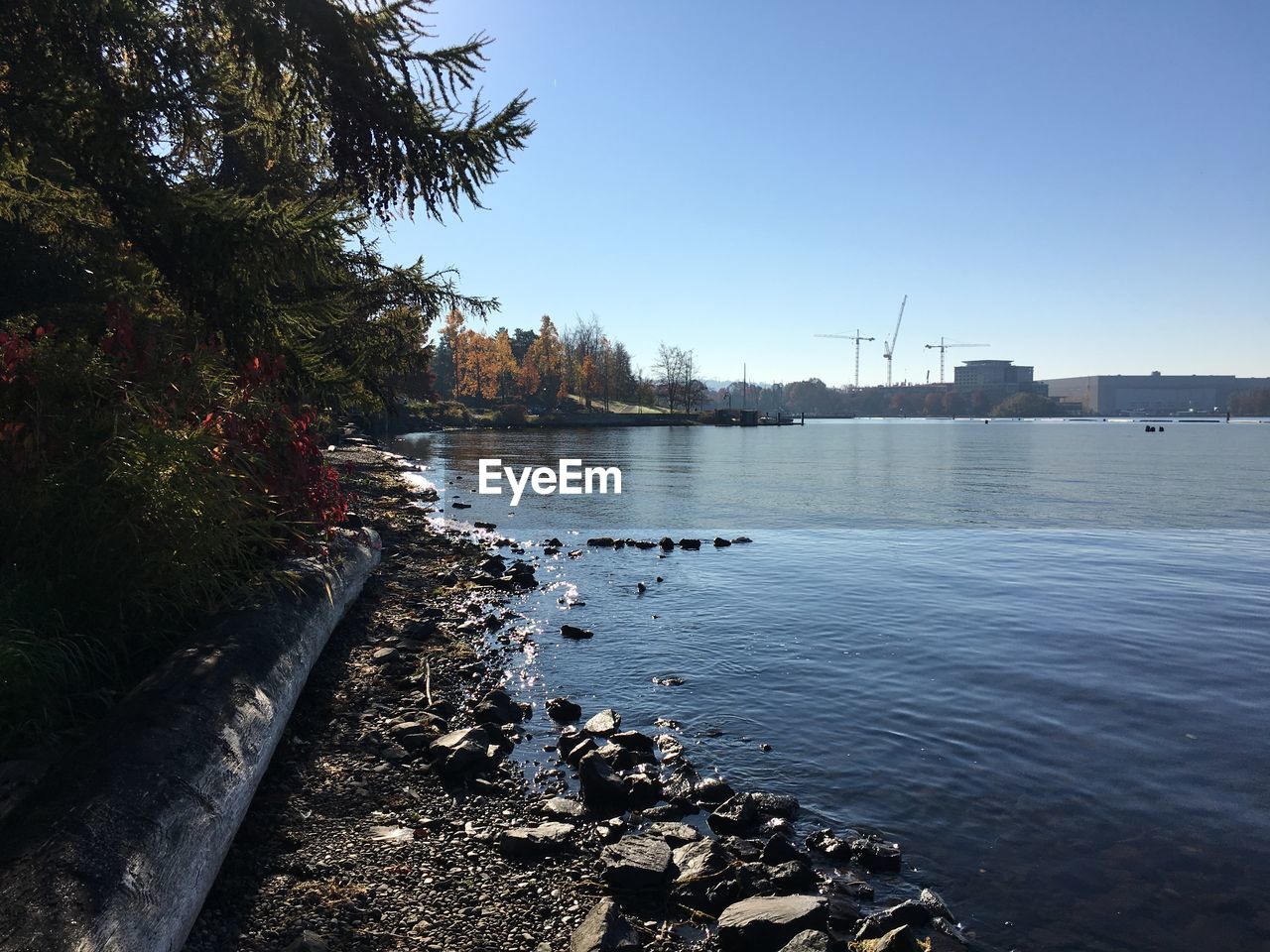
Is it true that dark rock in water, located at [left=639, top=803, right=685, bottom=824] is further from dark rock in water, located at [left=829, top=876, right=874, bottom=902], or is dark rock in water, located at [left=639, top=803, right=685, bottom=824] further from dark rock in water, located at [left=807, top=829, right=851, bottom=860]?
dark rock in water, located at [left=829, top=876, right=874, bottom=902]

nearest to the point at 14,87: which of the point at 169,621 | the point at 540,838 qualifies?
the point at 169,621

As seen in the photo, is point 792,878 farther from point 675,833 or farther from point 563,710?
point 563,710

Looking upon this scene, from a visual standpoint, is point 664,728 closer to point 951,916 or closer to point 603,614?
point 951,916

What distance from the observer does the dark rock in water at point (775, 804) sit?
6.91m

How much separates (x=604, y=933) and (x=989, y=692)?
25.2 feet

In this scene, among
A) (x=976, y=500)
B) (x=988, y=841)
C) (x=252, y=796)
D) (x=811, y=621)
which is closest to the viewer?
(x=252, y=796)

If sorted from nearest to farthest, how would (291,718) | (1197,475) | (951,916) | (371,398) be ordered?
1. (951,916)
2. (291,718)
3. (371,398)
4. (1197,475)

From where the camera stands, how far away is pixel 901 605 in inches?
621

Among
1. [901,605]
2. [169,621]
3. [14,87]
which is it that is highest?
[14,87]

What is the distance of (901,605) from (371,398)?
19.1m

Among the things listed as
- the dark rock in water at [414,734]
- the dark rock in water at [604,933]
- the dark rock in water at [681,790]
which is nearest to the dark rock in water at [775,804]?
the dark rock in water at [681,790]

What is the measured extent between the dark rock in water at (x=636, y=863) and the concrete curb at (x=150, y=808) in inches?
105

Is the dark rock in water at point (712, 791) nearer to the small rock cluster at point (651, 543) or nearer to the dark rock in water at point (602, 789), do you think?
the dark rock in water at point (602, 789)

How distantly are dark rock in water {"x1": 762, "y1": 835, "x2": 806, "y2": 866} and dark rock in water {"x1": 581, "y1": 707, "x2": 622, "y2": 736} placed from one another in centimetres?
264
